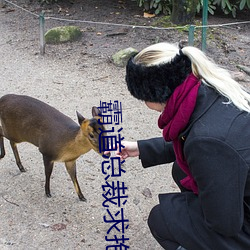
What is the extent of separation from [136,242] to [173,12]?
179 inches

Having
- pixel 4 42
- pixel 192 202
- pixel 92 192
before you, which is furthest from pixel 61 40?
pixel 192 202

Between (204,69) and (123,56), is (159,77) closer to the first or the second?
(204,69)

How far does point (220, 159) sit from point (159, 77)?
0.42 m

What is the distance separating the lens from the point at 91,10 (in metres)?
7.95

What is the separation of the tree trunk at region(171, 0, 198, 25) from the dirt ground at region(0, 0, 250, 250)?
1.21ft

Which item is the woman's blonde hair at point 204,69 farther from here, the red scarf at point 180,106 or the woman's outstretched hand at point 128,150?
the woman's outstretched hand at point 128,150

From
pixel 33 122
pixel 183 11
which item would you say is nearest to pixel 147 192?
pixel 33 122

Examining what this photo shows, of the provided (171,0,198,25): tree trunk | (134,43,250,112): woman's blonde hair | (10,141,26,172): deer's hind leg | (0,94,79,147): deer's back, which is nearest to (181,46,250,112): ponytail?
(134,43,250,112): woman's blonde hair

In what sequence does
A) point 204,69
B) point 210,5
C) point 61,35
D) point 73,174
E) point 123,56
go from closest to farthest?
point 204,69
point 73,174
point 123,56
point 61,35
point 210,5

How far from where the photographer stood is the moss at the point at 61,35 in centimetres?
648

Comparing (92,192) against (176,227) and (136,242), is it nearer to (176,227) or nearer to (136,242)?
(136,242)

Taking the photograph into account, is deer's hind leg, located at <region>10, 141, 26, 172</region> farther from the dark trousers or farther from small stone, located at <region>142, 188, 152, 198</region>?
the dark trousers

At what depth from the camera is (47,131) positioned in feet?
10.4

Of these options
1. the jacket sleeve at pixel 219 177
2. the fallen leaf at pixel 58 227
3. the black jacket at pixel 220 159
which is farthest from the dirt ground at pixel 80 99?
the jacket sleeve at pixel 219 177
